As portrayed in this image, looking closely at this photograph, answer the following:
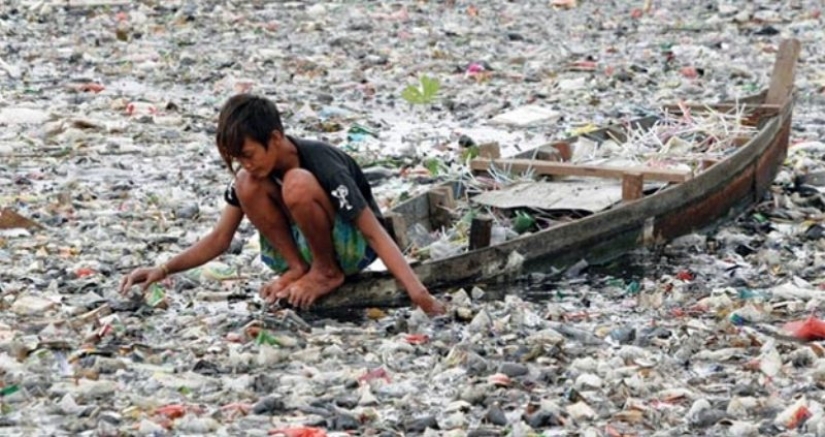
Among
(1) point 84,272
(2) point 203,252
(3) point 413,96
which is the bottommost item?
(3) point 413,96

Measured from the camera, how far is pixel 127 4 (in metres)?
17.9

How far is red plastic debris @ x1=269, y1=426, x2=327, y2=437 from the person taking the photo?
18.1 ft

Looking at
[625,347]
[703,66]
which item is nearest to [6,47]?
[703,66]

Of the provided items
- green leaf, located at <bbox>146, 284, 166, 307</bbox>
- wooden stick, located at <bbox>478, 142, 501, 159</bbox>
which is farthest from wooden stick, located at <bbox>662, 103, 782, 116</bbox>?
green leaf, located at <bbox>146, 284, 166, 307</bbox>

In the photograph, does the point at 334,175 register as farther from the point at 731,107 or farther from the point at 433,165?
the point at 731,107

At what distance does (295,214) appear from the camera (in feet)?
21.9

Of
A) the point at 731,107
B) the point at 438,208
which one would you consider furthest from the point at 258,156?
the point at 731,107

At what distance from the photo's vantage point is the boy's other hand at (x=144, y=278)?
6891 millimetres

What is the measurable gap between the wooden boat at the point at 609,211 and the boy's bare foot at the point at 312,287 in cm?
5

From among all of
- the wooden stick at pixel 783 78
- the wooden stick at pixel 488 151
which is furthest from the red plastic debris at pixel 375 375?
the wooden stick at pixel 783 78

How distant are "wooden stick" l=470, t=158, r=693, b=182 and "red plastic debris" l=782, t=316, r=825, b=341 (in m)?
1.69

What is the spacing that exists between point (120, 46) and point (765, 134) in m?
7.90

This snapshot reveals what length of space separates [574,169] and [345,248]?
221cm

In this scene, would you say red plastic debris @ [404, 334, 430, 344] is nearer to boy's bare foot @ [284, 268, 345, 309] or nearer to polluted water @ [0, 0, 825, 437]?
polluted water @ [0, 0, 825, 437]
